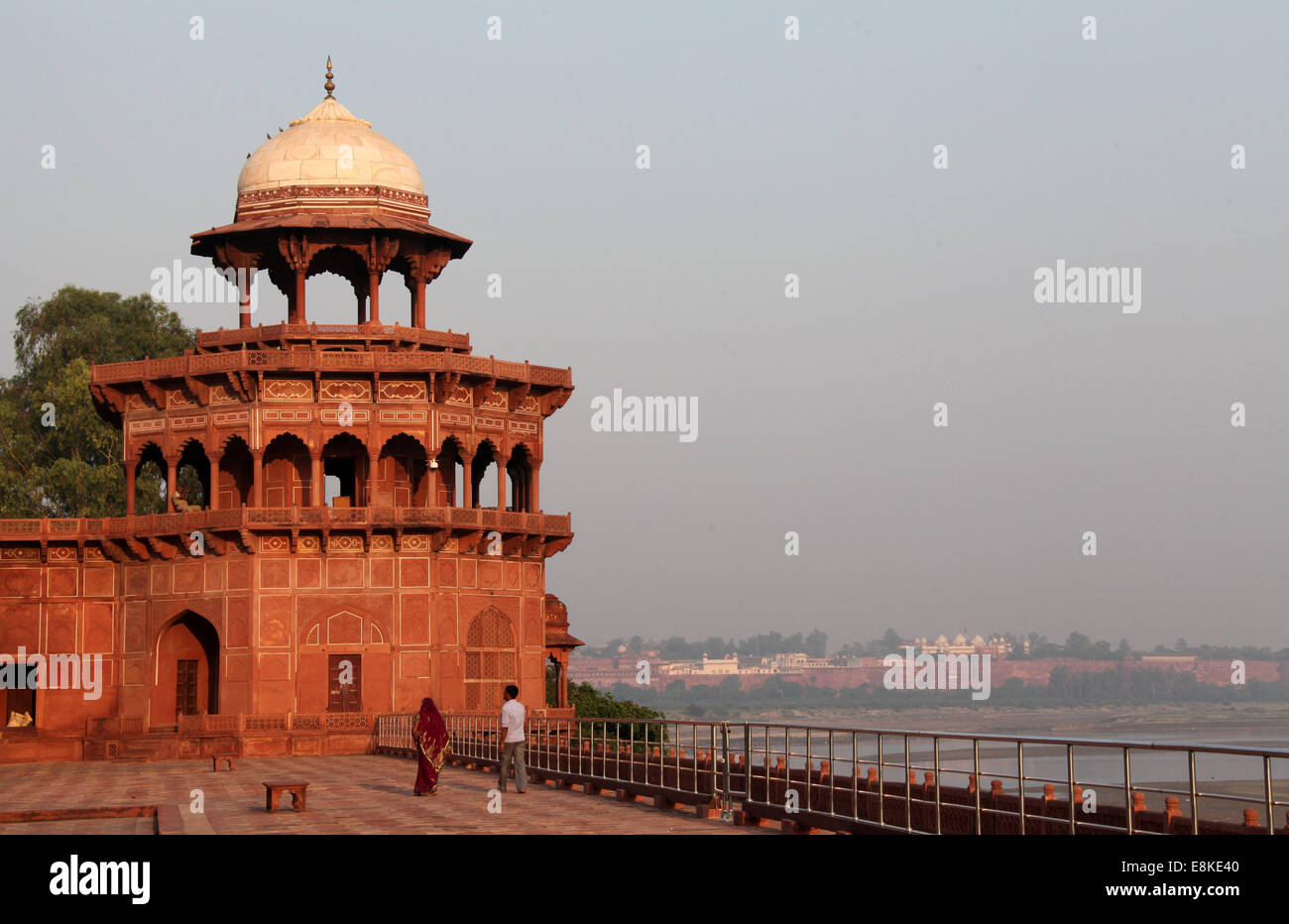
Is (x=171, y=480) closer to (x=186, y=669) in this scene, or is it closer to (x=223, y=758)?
(x=186, y=669)

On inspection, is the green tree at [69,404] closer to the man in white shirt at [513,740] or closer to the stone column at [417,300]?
the stone column at [417,300]

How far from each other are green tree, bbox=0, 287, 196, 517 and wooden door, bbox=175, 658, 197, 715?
748 inches

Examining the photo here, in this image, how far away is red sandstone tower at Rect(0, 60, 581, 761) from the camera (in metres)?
46.2

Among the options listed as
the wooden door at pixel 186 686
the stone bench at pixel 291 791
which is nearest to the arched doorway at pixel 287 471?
the wooden door at pixel 186 686

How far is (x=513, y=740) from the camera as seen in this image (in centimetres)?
2759

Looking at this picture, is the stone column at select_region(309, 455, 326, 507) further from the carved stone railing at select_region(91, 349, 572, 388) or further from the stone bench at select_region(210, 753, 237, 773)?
the stone bench at select_region(210, 753, 237, 773)

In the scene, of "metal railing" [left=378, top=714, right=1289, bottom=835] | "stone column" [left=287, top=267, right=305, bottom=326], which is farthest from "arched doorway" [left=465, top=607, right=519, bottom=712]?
"stone column" [left=287, top=267, right=305, bottom=326]

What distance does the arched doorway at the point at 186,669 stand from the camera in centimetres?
4894

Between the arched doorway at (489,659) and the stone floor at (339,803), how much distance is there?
28.5 ft

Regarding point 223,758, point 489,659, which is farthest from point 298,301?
point 223,758

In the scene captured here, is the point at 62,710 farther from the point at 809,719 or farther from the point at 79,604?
the point at 809,719

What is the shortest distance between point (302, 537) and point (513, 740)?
2074 cm
